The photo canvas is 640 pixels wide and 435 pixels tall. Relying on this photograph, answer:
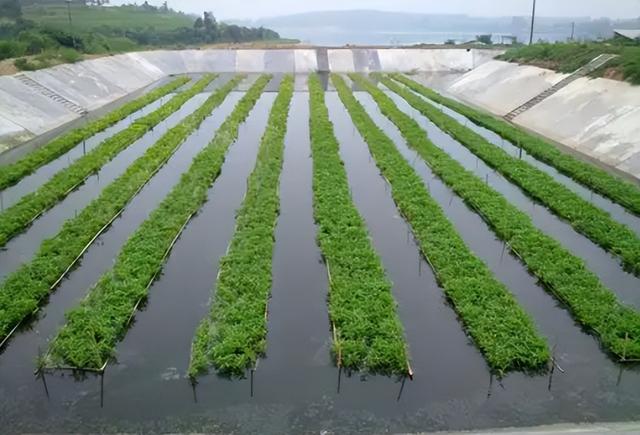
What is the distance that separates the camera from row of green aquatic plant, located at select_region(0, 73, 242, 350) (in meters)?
9.45

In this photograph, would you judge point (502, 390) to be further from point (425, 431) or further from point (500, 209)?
point (500, 209)

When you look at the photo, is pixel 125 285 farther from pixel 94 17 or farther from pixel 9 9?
pixel 94 17

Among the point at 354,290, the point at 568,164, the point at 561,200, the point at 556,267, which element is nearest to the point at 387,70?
the point at 568,164

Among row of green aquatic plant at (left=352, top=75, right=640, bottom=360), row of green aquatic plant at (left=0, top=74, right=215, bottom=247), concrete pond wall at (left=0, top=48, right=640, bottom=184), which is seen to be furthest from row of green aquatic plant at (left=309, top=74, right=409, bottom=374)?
concrete pond wall at (left=0, top=48, right=640, bottom=184)

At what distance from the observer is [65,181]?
51.6 ft

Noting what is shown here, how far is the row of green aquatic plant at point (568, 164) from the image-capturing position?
1492 centimetres

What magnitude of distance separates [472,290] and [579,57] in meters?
25.3

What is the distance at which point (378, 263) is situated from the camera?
11.0 meters

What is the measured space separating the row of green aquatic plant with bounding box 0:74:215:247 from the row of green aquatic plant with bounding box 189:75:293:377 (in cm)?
496

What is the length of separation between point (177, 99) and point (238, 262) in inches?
838

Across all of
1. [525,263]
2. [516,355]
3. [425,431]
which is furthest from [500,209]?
[425,431]

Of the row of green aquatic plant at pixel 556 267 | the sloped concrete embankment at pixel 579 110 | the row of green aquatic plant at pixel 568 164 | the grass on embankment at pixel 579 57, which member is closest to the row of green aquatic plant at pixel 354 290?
the row of green aquatic plant at pixel 556 267

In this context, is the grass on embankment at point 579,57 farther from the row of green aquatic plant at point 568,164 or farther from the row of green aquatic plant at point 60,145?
the row of green aquatic plant at point 60,145

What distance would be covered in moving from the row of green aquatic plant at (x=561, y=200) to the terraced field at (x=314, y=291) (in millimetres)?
64
